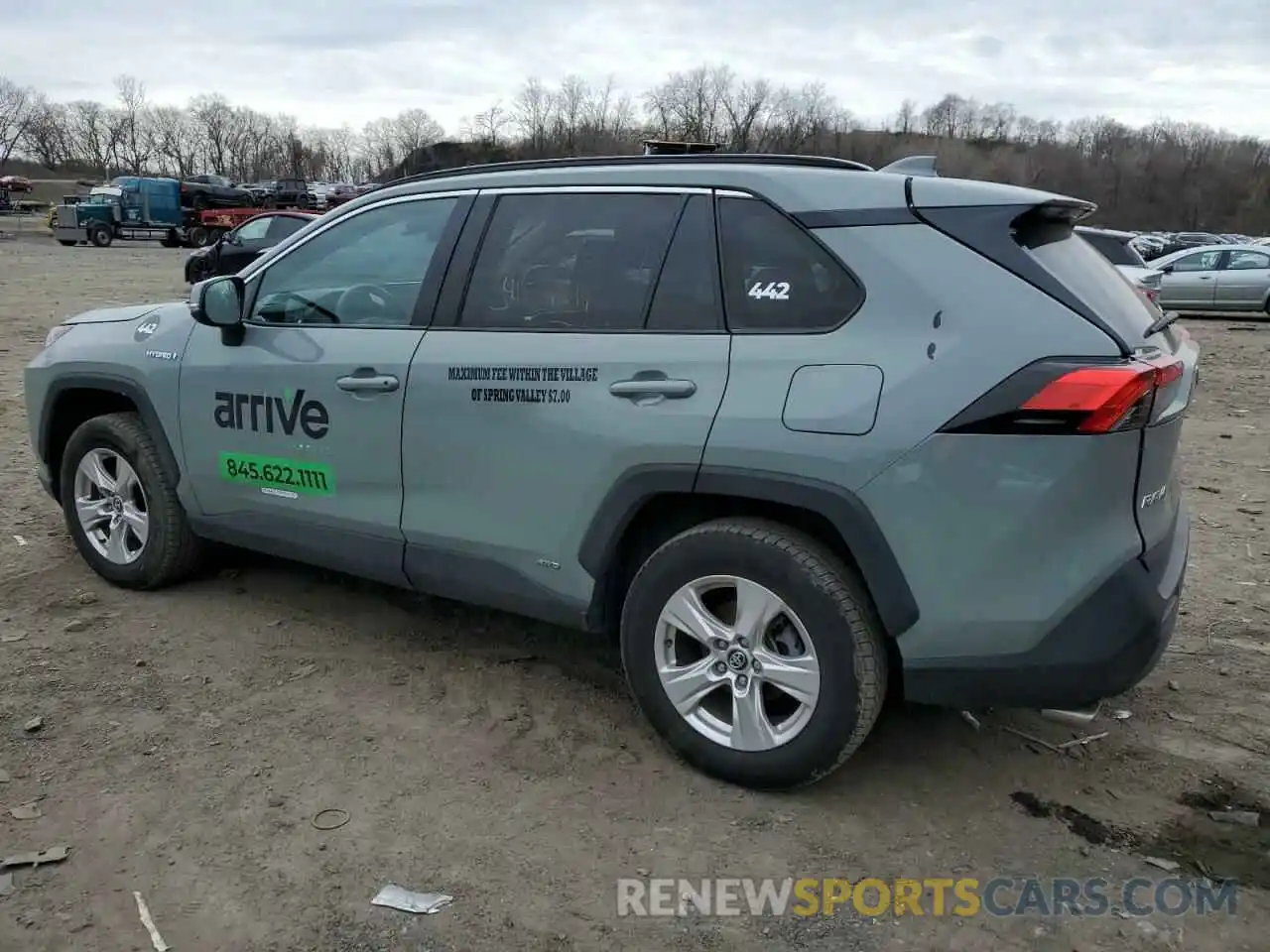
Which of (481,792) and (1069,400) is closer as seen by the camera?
(1069,400)

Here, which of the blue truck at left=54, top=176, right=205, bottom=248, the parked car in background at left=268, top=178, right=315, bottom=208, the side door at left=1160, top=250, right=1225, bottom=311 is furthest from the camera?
the parked car in background at left=268, top=178, right=315, bottom=208

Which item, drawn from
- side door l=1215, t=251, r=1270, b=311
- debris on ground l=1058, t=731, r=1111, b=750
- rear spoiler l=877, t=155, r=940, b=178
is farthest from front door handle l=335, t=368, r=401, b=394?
side door l=1215, t=251, r=1270, b=311

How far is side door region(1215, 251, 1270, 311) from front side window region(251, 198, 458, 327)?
813 inches

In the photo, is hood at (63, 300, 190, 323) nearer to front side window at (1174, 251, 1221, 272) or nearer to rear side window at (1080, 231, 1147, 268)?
rear side window at (1080, 231, 1147, 268)

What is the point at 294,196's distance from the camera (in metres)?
48.7

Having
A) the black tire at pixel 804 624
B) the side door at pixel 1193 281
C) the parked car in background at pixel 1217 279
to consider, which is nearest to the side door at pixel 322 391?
the black tire at pixel 804 624

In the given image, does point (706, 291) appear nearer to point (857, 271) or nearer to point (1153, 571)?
point (857, 271)

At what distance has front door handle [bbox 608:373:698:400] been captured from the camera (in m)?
2.99

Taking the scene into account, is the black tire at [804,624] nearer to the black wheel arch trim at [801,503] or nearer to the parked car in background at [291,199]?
the black wheel arch trim at [801,503]

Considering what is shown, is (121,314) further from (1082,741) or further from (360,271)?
(1082,741)

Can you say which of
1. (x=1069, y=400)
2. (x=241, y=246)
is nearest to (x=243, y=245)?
(x=241, y=246)

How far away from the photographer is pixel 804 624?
2.86 m

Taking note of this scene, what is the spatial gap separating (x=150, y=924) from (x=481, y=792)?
0.95m

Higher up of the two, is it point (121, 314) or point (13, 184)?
point (13, 184)
